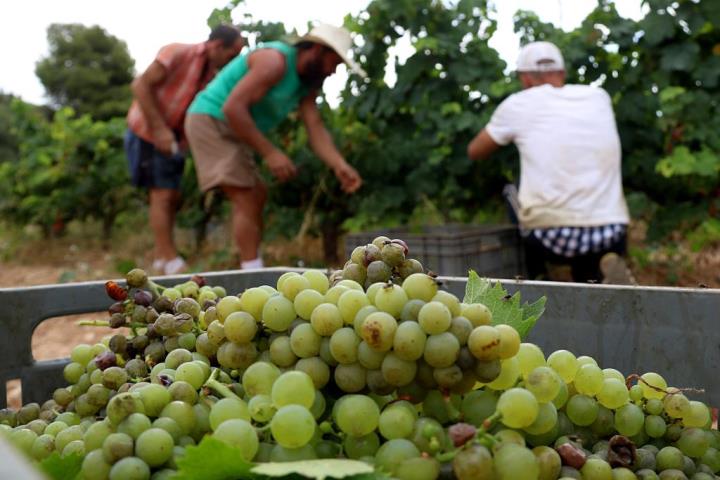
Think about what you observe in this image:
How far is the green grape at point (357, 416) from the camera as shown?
26.4 inches

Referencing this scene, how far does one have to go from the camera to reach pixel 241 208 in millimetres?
4184

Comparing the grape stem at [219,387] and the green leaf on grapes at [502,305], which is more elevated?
the green leaf on grapes at [502,305]

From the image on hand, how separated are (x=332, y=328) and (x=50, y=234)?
28.4ft

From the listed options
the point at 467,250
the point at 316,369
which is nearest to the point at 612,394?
the point at 316,369

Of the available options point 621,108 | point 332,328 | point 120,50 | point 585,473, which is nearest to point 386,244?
point 332,328

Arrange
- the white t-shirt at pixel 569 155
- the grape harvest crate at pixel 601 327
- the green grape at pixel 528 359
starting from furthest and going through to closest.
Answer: the white t-shirt at pixel 569 155 → the grape harvest crate at pixel 601 327 → the green grape at pixel 528 359

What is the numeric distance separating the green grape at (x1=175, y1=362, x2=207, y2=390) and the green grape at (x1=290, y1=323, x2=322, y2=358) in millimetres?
A: 124

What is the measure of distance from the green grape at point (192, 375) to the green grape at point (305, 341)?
4.9 inches

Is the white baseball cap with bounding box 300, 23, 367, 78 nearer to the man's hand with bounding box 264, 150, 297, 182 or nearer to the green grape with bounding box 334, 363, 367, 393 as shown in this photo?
the man's hand with bounding box 264, 150, 297, 182

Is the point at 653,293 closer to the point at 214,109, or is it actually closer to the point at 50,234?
the point at 214,109

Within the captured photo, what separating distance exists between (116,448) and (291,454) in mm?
165

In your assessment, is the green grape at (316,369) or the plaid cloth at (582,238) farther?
the plaid cloth at (582,238)

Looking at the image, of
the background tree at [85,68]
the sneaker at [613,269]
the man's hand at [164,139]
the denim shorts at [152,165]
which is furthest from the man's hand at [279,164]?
the background tree at [85,68]

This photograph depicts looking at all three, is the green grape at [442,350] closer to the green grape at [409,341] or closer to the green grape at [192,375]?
the green grape at [409,341]
